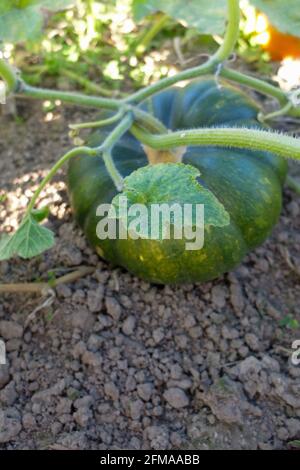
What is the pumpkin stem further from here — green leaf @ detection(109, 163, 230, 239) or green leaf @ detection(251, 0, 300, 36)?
green leaf @ detection(109, 163, 230, 239)

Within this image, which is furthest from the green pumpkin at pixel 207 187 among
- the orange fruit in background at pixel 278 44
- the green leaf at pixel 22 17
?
the orange fruit in background at pixel 278 44

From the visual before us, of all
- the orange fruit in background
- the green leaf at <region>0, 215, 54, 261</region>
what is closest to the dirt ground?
the green leaf at <region>0, 215, 54, 261</region>

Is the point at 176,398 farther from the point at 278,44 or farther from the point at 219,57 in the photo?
the point at 278,44

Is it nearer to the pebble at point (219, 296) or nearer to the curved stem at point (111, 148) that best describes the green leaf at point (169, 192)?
the curved stem at point (111, 148)

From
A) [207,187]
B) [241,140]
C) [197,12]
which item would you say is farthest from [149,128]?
[241,140]

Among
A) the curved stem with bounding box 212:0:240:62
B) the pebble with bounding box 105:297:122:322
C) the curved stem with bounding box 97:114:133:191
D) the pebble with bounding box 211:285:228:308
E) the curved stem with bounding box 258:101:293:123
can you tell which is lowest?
the pebble with bounding box 105:297:122:322
